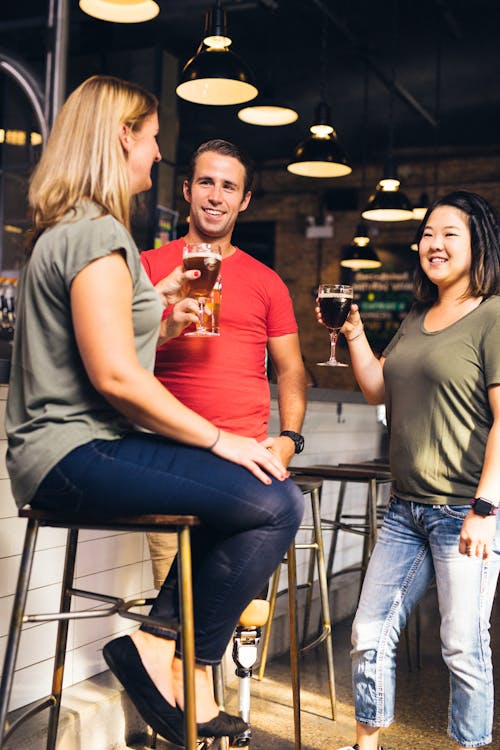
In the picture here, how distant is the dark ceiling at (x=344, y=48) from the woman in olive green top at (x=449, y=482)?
11.0 ft

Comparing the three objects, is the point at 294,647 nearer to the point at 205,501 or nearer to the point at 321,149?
the point at 205,501

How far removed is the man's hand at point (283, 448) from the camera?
221 cm

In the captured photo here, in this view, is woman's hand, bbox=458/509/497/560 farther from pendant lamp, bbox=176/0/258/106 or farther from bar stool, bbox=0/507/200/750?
pendant lamp, bbox=176/0/258/106

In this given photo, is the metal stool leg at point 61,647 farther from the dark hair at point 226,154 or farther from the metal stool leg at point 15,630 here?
the dark hair at point 226,154

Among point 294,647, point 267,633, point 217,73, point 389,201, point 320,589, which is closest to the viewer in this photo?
point 294,647

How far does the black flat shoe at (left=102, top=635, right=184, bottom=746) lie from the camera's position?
1558mm

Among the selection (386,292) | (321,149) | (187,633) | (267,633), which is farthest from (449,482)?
(386,292)

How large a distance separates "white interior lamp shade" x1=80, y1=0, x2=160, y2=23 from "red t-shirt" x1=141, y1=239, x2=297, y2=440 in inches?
66.1

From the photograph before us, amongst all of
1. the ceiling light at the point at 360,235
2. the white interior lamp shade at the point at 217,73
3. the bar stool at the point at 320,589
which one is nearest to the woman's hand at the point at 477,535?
the bar stool at the point at 320,589

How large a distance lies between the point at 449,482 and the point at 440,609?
0.31 meters

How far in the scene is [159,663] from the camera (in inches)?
63.1

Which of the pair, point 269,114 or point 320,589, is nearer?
point 320,589

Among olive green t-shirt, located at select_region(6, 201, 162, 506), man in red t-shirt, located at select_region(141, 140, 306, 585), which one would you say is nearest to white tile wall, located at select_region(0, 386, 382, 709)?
man in red t-shirt, located at select_region(141, 140, 306, 585)

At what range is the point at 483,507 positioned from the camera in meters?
1.96
